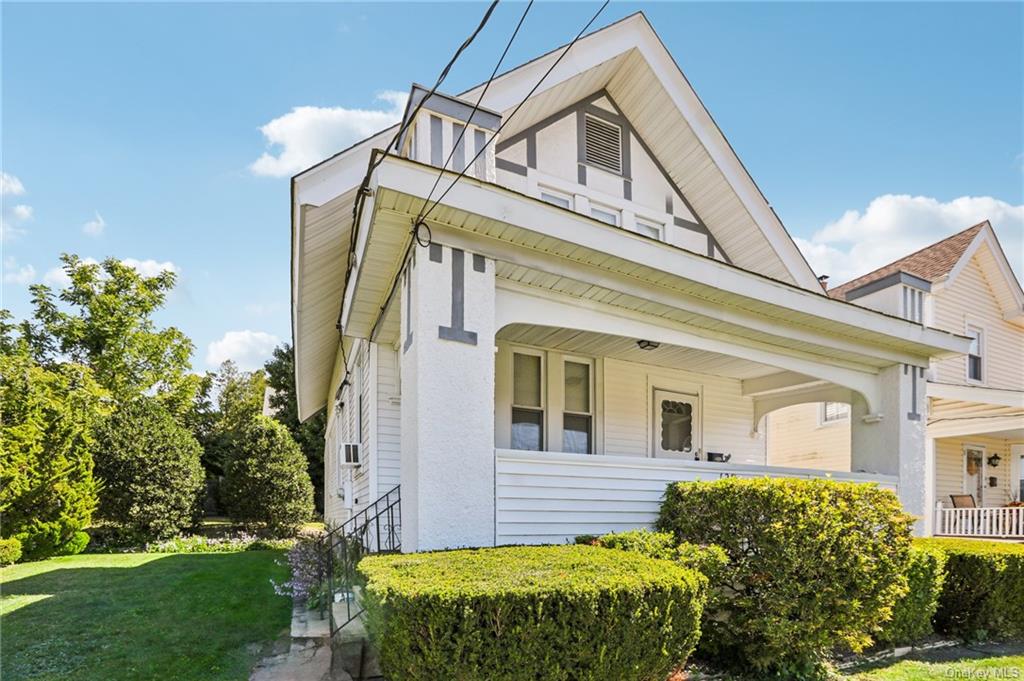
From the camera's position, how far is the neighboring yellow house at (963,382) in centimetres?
1530

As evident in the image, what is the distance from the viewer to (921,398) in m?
8.66

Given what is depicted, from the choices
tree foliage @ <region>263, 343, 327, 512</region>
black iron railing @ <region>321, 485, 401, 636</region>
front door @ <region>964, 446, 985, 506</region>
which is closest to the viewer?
black iron railing @ <region>321, 485, 401, 636</region>

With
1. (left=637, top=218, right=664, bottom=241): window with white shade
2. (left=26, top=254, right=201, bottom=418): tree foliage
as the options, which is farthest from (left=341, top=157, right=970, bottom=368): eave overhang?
(left=26, top=254, right=201, bottom=418): tree foliage

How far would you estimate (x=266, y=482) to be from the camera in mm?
16656

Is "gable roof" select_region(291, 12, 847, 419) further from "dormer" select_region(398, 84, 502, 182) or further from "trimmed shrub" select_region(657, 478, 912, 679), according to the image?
"trimmed shrub" select_region(657, 478, 912, 679)

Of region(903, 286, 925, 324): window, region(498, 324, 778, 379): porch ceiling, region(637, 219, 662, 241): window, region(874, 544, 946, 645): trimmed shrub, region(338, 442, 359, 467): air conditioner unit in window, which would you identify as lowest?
region(874, 544, 946, 645): trimmed shrub

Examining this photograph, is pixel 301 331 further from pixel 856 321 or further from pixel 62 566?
pixel 856 321

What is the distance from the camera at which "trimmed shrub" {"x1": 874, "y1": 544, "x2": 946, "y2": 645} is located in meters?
5.70

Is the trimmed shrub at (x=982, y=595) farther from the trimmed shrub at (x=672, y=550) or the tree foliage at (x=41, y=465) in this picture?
→ the tree foliage at (x=41, y=465)

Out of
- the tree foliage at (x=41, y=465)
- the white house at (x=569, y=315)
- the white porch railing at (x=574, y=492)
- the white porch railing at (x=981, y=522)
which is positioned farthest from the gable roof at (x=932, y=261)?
the tree foliage at (x=41, y=465)

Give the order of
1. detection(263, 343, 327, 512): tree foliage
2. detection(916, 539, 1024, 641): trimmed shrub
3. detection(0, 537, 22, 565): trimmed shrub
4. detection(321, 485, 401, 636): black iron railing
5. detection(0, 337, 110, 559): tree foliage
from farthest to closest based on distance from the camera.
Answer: detection(263, 343, 327, 512): tree foliage < detection(0, 337, 110, 559): tree foliage < detection(0, 537, 22, 565): trimmed shrub < detection(916, 539, 1024, 641): trimmed shrub < detection(321, 485, 401, 636): black iron railing

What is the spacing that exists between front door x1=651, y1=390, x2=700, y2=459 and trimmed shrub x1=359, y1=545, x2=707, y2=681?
6.20 m

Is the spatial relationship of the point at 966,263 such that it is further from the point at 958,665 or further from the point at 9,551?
the point at 9,551

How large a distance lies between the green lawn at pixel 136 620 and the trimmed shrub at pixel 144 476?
3.65 metres
